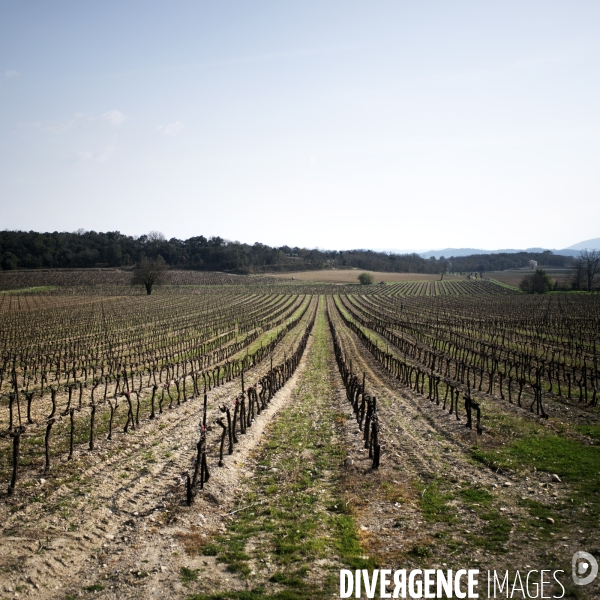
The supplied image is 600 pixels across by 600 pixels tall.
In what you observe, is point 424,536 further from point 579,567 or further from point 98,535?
point 98,535

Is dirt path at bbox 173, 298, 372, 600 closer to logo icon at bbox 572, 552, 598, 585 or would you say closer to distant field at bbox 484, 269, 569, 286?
logo icon at bbox 572, 552, 598, 585

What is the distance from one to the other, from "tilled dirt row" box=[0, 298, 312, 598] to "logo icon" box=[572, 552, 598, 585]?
6.58 meters

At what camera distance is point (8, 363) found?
90.0 feet

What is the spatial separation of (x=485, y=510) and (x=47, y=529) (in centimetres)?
883

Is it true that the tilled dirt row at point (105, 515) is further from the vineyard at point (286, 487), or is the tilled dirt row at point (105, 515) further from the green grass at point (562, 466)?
the green grass at point (562, 466)

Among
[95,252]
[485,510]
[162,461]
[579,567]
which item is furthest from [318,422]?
[95,252]

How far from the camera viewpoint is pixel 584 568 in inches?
294

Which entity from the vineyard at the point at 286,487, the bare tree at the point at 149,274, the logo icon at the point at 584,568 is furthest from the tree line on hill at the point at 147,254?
the logo icon at the point at 584,568

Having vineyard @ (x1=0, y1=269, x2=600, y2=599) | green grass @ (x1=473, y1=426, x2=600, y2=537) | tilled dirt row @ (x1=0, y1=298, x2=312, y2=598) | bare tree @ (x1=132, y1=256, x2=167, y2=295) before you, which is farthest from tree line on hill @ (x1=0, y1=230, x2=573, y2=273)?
green grass @ (x1=473, y1=426, x2=600, y2=537)

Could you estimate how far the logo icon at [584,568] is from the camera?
23.6 ft

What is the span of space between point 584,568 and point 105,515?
29.2 feet

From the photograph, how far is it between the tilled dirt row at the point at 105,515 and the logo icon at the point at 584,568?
6.58 meters

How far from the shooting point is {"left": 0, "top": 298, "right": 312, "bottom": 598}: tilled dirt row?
762 cm

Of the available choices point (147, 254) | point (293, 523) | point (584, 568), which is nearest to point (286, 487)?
point (293, 523)
